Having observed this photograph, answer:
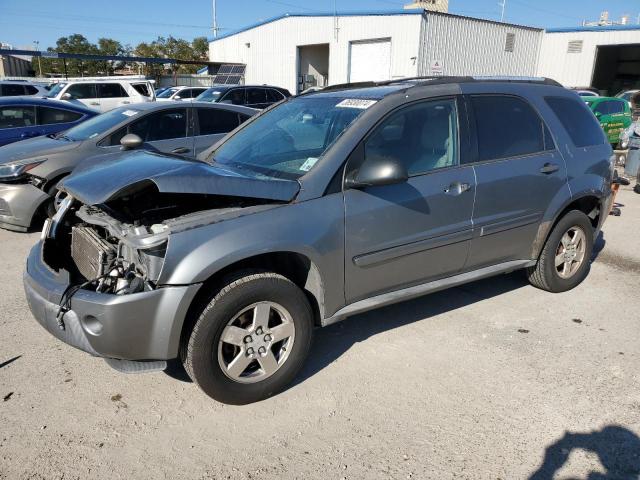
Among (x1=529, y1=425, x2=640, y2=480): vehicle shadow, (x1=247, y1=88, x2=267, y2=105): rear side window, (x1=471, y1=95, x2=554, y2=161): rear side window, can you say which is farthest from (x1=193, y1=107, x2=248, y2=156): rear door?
(x1=247, y1=88, x2=267, y2=105): rear side window

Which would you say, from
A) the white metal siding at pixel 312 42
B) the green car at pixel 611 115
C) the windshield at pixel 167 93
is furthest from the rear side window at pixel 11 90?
the green car at pixel 611 115

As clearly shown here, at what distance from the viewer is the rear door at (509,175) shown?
3.72 meters

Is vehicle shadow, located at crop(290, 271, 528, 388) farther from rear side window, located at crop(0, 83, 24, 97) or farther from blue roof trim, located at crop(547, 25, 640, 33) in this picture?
blue roof trim, located at crop(547, 25, 640, 33)

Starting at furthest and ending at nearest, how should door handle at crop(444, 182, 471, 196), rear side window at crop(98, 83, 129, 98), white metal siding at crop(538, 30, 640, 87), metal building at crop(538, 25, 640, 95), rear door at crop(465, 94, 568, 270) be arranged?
1. white metal siding at crop(538, 30, 640, 87)
2. metal building at crop(538, 25, 640, 95)
3. rear side window at crop(98, 83, 129, 98)
4. rear door at crop(465, 94, 568, 270)
5. door handle at crop(444, 182, 471, 196)

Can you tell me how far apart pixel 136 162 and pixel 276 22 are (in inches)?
1242

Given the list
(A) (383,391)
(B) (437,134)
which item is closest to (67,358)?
(A) (383,391)

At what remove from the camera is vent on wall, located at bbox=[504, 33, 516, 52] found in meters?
28.0

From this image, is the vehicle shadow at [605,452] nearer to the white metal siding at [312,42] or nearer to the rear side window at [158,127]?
the rear side window at [158,127]

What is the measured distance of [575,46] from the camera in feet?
99.2

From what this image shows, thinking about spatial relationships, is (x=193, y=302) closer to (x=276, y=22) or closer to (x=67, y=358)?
(x=67, y=358)

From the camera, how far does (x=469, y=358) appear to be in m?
3.50

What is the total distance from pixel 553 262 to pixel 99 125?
5978 millimetres

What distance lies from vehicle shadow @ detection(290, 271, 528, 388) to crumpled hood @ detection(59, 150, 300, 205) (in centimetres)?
121

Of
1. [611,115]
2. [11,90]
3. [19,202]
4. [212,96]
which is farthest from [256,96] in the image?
[19,202]
